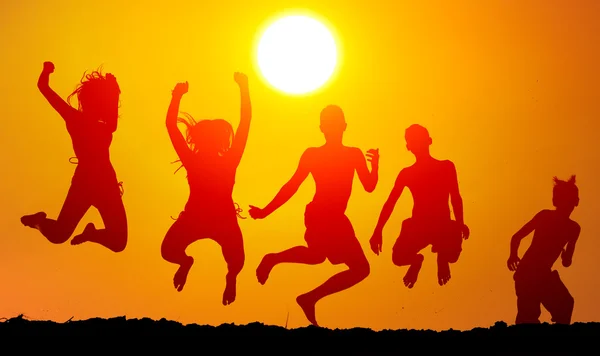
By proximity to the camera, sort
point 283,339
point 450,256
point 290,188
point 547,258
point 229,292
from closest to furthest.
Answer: point 283,339 → point 229,292 → point 450,256 → point 290,188 → point 547,258

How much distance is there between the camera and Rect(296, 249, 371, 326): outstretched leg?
38.7ft

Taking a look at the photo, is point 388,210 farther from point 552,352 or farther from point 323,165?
point 552,352

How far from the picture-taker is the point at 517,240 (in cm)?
1262

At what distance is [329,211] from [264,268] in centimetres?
128

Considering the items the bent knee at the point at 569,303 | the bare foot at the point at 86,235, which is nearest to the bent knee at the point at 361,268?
the bent knee at the point at 569,303

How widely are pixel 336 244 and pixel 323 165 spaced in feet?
4.03

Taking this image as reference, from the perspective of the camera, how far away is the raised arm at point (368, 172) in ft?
39.5

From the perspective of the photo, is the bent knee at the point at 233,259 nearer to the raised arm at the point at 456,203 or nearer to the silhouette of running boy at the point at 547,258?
the raised arm at the point at 456,203

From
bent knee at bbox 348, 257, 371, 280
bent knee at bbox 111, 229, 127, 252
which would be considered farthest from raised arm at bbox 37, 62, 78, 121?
bent knee at bbox 348, 257, 371, 280

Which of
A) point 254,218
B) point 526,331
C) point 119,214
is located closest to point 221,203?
point 254,218

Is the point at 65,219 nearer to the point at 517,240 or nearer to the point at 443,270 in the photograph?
the point at 443,270

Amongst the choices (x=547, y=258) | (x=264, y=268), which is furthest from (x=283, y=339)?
(x=547, y=258)

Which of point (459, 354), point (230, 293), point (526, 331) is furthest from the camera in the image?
point (230, 293)

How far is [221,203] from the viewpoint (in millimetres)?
11500
